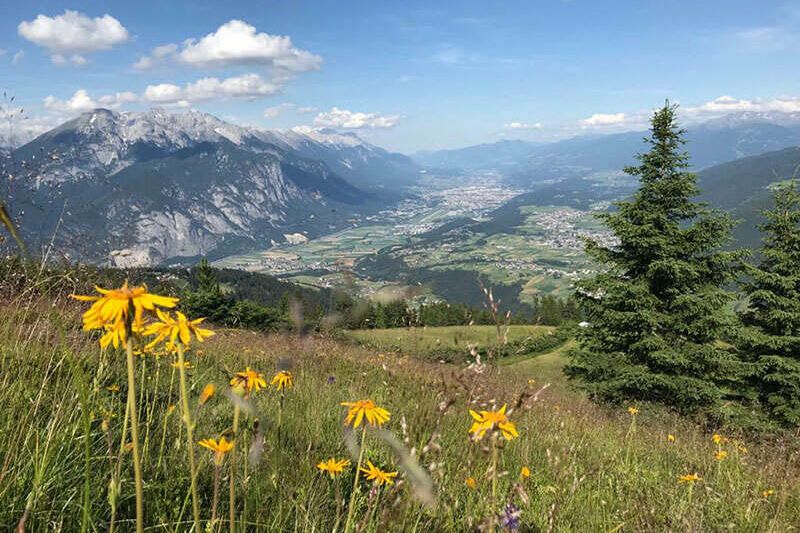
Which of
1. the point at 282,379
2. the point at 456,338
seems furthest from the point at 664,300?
the point at 282,379

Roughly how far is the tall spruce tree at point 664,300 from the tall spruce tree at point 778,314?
810 mm

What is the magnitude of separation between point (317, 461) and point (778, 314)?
1688cm

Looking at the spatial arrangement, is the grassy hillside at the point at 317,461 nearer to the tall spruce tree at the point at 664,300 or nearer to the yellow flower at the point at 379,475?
the yellow flower at the point at 379,475

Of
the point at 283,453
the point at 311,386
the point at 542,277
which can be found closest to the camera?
the point at 283,453

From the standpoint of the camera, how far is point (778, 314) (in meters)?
14.7

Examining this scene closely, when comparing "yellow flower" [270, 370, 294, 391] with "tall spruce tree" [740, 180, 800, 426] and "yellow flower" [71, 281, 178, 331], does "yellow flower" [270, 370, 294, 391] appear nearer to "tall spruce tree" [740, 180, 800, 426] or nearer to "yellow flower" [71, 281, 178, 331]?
"yellow flower" [71, 281, 178, 331]

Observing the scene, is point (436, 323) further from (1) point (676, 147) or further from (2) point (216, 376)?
(2) point (216, 376)

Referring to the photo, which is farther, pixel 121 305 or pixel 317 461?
pixel 317 461

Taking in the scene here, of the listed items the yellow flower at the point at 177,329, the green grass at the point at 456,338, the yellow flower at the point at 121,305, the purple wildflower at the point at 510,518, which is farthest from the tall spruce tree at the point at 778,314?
the yellow flower at the point at 121,305

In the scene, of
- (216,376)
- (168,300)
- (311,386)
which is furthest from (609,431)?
(168,300)

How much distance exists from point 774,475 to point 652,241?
1230 centimetres

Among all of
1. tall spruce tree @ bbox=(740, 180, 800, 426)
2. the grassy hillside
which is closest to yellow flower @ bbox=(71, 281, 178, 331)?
Answer: the grassy hillside

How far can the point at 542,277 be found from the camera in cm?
13388

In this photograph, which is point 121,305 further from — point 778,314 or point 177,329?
point 778,314
